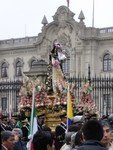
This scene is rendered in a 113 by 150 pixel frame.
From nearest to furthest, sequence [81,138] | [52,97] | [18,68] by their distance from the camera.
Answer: [81,138]
[52,97]
[18,68]

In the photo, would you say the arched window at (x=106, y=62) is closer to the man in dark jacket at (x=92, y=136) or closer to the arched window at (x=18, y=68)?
the arched window at (x=18, y=68)

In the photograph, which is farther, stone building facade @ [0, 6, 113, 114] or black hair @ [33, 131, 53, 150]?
stone building facade @ [0, 6, 113, 114]

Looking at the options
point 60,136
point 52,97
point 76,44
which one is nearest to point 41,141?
point 60,136

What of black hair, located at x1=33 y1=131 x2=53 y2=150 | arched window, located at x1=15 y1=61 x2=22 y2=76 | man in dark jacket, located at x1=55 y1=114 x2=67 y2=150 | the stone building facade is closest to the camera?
black hair, located at x1=33 y1=131 x2=53 y2=150

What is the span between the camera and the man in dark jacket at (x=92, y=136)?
527 centimetres

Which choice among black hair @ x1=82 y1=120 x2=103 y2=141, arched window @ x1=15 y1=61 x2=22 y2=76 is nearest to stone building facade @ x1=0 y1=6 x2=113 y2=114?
arched window @ x1=15 y1=61 x2=22 y2=76

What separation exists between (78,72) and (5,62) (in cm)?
822

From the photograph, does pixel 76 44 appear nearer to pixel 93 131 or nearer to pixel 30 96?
pixel 30 96

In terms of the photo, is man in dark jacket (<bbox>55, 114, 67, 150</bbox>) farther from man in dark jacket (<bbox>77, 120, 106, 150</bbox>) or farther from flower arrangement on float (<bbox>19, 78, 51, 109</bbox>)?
man in dark jacket (<bbox>77, 120, 106, 150</bbox>)

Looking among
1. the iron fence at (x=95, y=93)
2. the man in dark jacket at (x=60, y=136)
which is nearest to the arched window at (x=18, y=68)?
the iron fence at (x=95, y=93)

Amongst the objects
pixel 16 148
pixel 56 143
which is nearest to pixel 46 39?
pixel 56 143

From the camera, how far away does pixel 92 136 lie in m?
5.43

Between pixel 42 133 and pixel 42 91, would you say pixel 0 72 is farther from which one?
pixel 42 133

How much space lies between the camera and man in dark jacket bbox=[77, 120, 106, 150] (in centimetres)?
527
